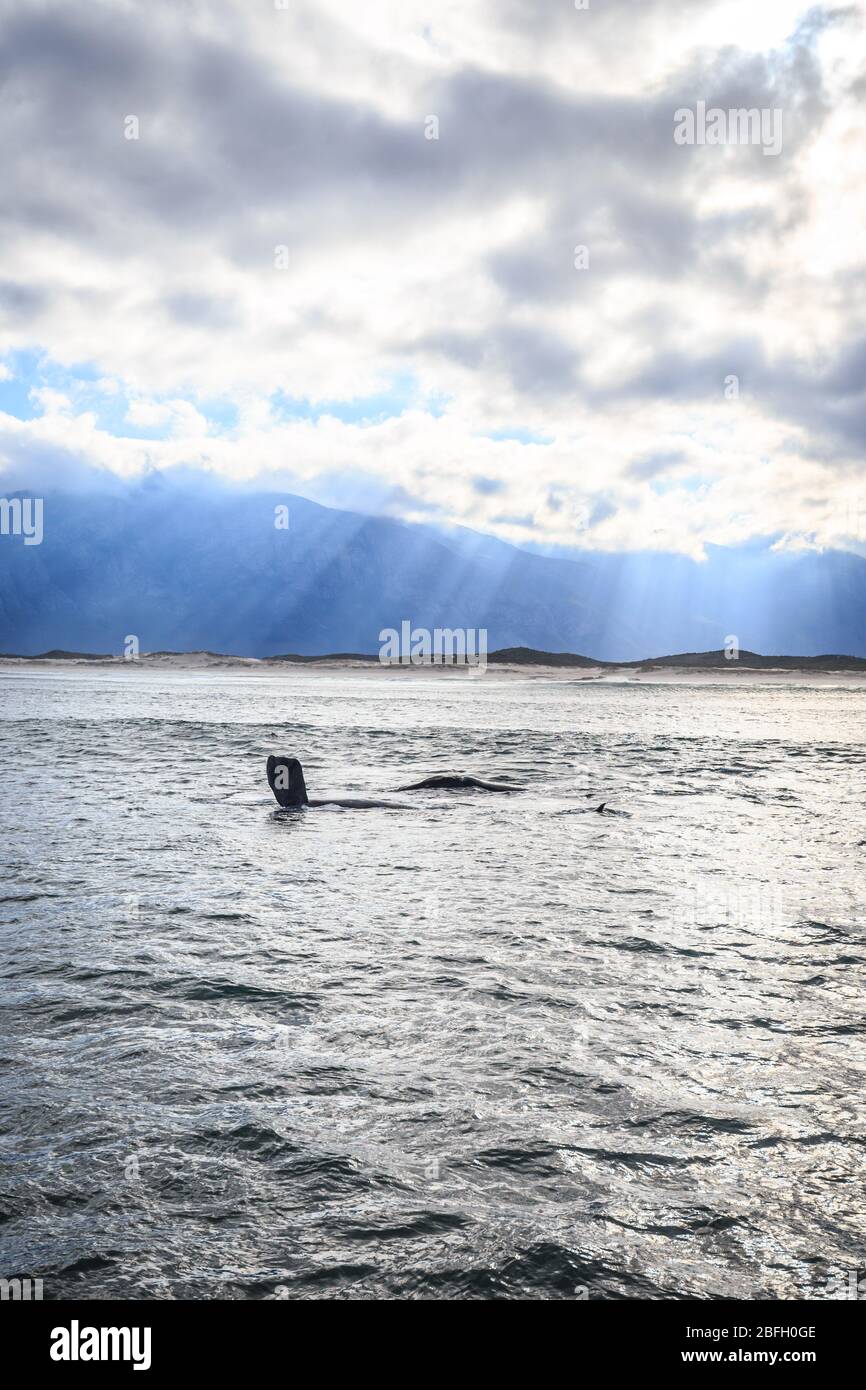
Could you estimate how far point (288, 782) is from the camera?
20.5m

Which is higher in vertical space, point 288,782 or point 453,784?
point 288,782

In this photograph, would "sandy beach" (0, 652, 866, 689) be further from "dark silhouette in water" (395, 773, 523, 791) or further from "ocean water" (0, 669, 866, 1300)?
"ocean water" (0, 669, 866, 1300)

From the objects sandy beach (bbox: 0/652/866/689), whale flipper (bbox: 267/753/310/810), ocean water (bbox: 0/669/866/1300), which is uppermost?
sandy beach (bbox: 0/652/866/689)

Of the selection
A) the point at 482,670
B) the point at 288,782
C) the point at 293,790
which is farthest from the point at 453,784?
the point at 482,670

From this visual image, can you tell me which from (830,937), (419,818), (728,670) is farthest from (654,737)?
(728,670)

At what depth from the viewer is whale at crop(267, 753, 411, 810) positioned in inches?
805

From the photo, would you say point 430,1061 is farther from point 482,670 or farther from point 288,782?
point 482,670

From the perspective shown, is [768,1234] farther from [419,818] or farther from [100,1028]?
[419,818]

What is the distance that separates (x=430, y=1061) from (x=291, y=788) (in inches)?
545

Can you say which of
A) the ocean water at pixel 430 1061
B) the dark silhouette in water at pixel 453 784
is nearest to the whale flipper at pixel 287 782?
the ocean water at pixel 430 1061

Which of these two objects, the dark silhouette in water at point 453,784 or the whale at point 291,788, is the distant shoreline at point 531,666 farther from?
the whale at point 291,788

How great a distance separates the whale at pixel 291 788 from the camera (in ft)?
67.1

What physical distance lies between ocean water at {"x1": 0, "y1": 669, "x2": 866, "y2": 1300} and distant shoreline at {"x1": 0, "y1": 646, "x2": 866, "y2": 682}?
11809 centimetres

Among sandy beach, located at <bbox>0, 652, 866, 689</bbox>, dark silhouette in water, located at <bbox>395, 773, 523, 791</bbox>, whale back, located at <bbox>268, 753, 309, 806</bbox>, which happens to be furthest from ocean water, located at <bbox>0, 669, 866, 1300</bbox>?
sandy beach, located at <bbox>0, 652, 866, 689</bbox>
